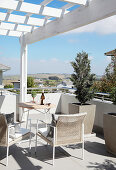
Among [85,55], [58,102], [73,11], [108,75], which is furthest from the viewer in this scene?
[108,75]

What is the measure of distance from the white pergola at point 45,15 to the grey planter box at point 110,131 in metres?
1.85

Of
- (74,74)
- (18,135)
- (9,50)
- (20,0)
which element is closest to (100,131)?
(74,74)

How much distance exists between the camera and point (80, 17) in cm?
410

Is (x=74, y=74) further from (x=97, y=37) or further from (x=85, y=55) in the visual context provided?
(x=97, y=37)

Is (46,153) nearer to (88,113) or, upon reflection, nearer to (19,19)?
(88,113)

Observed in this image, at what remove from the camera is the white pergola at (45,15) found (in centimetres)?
369

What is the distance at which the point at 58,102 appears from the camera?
311 inches

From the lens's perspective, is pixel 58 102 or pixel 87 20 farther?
pixel 58 102

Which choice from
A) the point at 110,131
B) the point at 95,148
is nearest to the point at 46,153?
the point at 95,148

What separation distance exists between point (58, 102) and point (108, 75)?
3.21 m

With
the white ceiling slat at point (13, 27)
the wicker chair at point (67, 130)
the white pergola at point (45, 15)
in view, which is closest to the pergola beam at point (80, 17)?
the white pergola at point (45, 15)

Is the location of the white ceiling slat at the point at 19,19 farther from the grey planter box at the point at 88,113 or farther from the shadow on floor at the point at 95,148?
the shadow on floor at the point at 95,148

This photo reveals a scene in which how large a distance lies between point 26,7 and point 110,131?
2.99m

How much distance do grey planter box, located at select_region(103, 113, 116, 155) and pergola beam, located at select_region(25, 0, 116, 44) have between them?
185 cm
